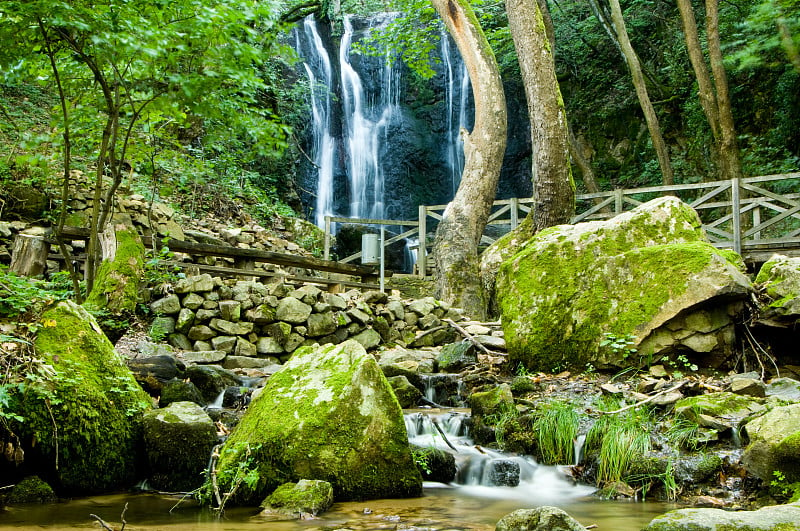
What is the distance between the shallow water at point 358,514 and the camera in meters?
3.01

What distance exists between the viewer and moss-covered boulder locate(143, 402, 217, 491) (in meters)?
3.80

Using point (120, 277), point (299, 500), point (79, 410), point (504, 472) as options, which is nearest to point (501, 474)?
point (504, 472)

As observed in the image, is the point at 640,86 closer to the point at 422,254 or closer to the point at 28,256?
the point at 422,254

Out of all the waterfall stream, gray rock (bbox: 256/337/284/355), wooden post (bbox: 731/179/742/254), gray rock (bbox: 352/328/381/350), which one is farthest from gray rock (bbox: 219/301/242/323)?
the waterfall stream

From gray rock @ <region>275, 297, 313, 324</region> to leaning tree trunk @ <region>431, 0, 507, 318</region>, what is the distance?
2.58m

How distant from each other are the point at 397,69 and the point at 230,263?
1043 cm

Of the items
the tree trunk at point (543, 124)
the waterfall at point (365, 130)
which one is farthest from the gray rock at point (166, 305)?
the waterfall at point (365, 130)

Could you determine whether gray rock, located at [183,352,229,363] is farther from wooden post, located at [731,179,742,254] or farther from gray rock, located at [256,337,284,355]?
wooden post, located at [731,179,742,254]

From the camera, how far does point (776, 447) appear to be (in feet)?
10.7

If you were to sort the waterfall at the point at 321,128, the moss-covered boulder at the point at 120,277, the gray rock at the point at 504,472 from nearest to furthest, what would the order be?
the gray rock at the point at 504,472 < the moss-covered boulder at the point at 120,277 < the waterfall at the point at 321,128

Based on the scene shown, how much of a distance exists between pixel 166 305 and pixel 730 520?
6254 millimetres

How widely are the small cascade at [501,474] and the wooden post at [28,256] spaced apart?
4422 millimetres

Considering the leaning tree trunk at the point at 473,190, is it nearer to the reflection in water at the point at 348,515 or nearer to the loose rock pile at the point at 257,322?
the loose rock pile at the point at 257,322

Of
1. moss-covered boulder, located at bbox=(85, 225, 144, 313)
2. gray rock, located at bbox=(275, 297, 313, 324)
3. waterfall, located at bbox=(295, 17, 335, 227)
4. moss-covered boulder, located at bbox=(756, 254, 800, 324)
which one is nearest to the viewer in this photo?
moss-covered boulder, located at bbox=(756, 254, 800, 324)
